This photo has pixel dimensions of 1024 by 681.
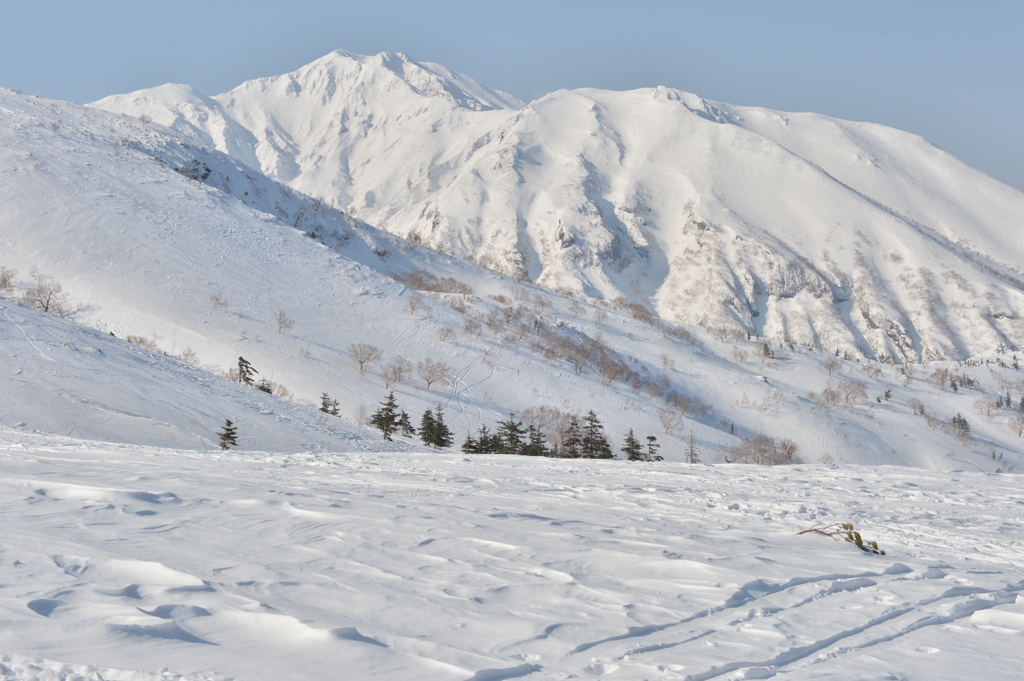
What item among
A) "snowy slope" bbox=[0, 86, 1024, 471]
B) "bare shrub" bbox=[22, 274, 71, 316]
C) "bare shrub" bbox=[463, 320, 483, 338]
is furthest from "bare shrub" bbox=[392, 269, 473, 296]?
"bare shrub" bbox=[22, 274, 71, 316]

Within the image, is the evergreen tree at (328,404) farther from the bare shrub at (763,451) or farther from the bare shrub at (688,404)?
the bare shrub at (688,404)

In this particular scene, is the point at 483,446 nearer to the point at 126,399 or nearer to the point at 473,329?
the point at 126,399

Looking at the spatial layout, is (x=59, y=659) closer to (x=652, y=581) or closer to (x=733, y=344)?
(x=652, y=581)

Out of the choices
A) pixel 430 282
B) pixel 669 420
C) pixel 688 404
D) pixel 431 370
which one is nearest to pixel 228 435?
pixel 431 370

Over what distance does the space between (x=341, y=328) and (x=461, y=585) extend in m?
61.4

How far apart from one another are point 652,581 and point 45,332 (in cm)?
3008

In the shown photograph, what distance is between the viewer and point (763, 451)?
224ft

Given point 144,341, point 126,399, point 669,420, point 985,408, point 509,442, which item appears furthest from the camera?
point 985,408

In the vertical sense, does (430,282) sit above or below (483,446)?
above

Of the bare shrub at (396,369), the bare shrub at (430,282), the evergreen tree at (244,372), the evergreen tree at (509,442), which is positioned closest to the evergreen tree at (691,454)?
the evergreen tree at (509,442)

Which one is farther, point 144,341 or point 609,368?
point 609,368

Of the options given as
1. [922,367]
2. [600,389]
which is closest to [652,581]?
[600,389]

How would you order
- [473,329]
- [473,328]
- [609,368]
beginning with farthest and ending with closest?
[609,368]
[473,328]
[473,329]

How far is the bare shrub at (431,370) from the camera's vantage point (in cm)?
6060
